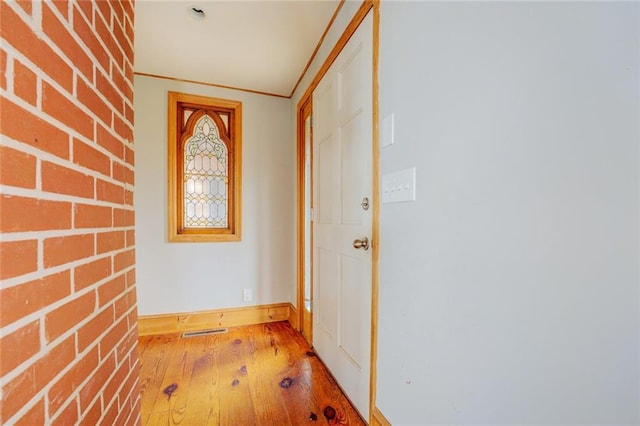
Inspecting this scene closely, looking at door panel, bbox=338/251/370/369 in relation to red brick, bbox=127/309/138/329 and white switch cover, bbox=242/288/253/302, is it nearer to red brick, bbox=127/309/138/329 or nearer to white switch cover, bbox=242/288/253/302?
red brick, bbox=127/309/138/329

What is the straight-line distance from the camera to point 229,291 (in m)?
2.48

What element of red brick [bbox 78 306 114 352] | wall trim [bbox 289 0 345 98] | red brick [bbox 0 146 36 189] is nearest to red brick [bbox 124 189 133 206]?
red brick [bbox 78 306 114 352]

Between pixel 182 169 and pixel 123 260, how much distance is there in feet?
5.15

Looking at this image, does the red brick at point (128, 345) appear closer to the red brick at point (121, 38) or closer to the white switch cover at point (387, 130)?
the red brick at point (121, 38)

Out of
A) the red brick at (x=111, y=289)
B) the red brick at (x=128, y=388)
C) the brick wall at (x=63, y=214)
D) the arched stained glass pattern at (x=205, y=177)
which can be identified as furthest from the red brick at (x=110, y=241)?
the arched stained glass pattern at (x=205, y=177)

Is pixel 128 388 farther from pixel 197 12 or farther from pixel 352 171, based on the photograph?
pixel 197 12

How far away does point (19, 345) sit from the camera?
50 cm

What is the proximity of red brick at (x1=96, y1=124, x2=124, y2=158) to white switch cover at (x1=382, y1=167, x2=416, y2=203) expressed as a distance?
0.99 m

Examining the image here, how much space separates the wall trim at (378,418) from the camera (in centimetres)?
111

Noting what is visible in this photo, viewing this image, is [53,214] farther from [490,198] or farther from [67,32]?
[490,198]

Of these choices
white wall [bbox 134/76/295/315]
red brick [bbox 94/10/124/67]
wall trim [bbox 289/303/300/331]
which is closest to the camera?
red brick [bbox 94/10/124/67]

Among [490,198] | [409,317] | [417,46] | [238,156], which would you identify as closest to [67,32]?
[417,46]

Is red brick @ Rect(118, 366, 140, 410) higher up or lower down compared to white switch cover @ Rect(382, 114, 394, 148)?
lower down

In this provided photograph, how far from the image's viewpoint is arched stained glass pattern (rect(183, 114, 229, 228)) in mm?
2426
